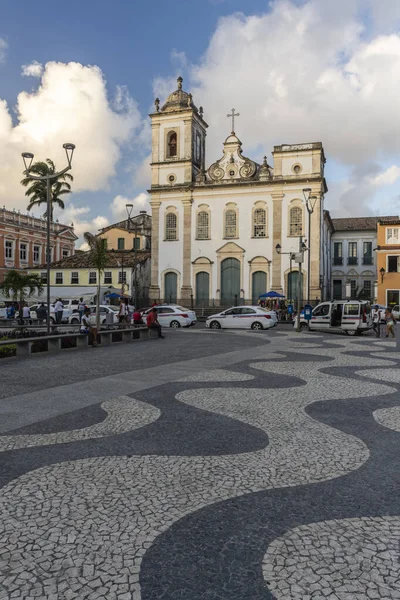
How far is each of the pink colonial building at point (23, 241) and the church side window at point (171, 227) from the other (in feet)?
55.9

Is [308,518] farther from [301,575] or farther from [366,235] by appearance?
[366,235]

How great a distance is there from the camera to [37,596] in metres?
2.45

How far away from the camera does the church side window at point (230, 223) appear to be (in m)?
44.4

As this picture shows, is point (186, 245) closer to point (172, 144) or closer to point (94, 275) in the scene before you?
point (172, 144)

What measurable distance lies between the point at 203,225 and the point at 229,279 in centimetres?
557

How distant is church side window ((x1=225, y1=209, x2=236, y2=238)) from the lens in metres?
44.4

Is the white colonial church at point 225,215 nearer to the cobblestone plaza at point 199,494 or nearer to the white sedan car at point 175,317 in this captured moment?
the white sedan car at point 175,317

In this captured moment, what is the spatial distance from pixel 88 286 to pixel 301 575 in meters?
47.1

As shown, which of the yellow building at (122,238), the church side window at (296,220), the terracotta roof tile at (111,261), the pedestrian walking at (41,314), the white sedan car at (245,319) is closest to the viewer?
the white sedan car at (245,319)

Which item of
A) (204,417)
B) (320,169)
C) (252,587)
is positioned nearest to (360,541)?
(252,587)

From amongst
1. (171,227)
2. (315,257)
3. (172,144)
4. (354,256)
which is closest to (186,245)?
(171,227)

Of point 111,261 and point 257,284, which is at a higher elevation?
point 111,261

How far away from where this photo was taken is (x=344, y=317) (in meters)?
23.6

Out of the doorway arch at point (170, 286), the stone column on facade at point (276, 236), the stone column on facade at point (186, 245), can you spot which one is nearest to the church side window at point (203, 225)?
the stone column on facade at point (186, 245)
